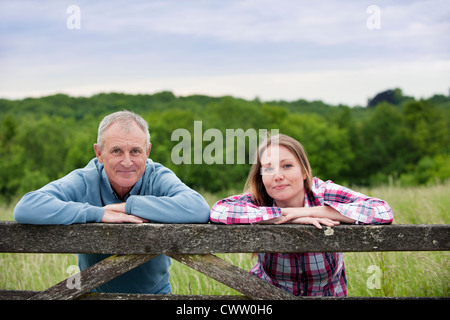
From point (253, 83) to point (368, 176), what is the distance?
112ft

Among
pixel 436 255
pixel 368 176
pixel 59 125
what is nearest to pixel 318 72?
pixel 368 176

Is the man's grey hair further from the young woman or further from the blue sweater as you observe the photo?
the young woman

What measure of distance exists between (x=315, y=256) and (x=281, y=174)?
0.63 metres

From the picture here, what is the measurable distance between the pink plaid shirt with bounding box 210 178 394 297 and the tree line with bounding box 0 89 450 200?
113ft

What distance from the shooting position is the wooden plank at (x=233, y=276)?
2463 mm

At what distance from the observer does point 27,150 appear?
45188 millimetres

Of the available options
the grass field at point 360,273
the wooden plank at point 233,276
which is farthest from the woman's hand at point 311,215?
the grass field at point 360,273

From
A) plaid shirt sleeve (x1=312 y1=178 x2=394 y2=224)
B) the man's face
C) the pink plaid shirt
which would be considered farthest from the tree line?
plaid shirt sleeve (x1=312 y1=178 x2=394 y2=224)

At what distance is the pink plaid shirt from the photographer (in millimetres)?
2713

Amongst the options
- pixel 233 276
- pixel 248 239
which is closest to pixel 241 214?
pixel 248 239

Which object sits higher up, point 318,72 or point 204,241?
point 318,72

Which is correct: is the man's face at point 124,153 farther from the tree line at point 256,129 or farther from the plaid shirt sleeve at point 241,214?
the tree line at point 256,129

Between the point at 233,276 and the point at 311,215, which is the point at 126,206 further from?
the point at 311,215
